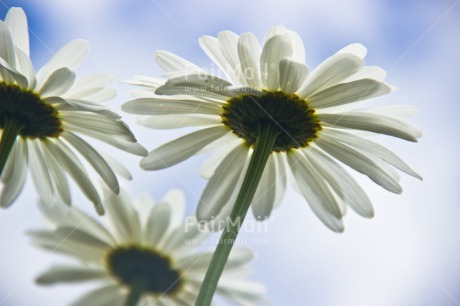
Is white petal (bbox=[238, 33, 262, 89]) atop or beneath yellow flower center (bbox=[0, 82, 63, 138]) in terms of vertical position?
atop

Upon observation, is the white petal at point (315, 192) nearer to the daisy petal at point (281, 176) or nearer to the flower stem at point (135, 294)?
the daisy petal at point (281, 176)

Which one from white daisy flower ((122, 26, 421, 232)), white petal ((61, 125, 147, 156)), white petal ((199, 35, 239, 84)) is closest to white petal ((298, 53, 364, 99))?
white daisy flower ((122, 26, 421, 232))

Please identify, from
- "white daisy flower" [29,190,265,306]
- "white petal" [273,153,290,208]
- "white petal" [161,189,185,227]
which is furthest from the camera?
"white petal" [161,189,185,227]

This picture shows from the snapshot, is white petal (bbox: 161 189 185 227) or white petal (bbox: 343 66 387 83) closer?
white petal (bbox: 343 66 387 83)

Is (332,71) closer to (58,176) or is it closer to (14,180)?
(58,176)

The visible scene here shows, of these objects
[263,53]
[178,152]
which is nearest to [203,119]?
[178,152]

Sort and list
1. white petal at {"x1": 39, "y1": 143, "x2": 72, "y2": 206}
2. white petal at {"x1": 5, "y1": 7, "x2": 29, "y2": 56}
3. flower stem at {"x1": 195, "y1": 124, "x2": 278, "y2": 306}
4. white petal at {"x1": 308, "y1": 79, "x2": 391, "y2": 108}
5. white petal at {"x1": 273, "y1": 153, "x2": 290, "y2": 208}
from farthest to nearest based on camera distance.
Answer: white petal at {"x1": 273, "y1": 153, "x2": 290, "y2": 208} → white petal at {"x1": 39, "y1": 143, "x2": 72, "y2": 206} → white petal at {"x1": 5, "y1": 7, "x2": 29, "y2": 56} → white petal at {"x1": 308, "y1": 79, "x2": 391, "y2": 108} → flower stem at {"x1": 195, "y1": 124, "x2": 278, "y2": 306}

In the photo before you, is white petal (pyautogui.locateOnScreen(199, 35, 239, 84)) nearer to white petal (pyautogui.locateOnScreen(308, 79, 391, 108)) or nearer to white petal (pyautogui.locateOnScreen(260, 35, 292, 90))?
white petal (pyautogui.locateOnScreen(260, 35, 292, 90))

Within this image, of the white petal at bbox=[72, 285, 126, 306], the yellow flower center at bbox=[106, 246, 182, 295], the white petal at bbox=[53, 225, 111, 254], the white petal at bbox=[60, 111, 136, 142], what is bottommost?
the white petal at bbox=[72, 285, 126, 306]

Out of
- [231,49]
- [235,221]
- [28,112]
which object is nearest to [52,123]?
[28,112]
